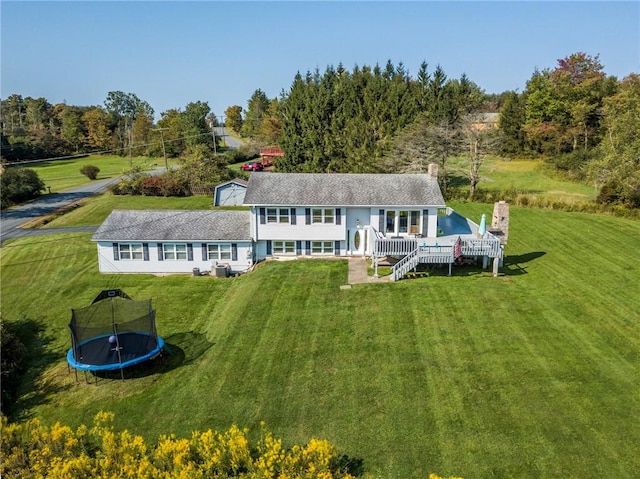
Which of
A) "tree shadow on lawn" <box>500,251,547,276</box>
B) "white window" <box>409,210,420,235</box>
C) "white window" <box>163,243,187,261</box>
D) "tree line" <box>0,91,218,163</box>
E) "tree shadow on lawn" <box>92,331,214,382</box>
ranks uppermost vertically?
"tree line" <box>0,91,218,163</box>

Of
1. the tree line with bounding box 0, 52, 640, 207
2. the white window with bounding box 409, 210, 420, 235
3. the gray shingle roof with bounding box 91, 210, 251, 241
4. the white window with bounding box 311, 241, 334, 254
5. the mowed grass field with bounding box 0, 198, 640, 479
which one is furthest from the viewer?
the tree line with bounding box 0, 52, 640, 207

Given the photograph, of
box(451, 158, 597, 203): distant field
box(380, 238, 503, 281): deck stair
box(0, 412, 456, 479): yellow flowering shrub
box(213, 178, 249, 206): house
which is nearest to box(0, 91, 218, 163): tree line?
box(213, 178, 249, 206): house

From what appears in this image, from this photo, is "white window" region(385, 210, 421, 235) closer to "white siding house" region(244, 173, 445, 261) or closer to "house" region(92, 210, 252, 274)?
"white siding house" region(244, 173, 445, 261)

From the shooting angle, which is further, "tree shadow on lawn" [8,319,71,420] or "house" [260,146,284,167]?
"house" [260,146,284,167]

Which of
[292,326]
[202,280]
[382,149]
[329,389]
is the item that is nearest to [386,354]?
[329,389]

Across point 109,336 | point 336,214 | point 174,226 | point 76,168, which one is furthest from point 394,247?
point 76,168

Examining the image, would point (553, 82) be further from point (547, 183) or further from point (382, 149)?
point (382, 149)

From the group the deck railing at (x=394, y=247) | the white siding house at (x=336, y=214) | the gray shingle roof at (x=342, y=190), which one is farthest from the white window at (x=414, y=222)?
the deck railing at (x=394, y=247)
